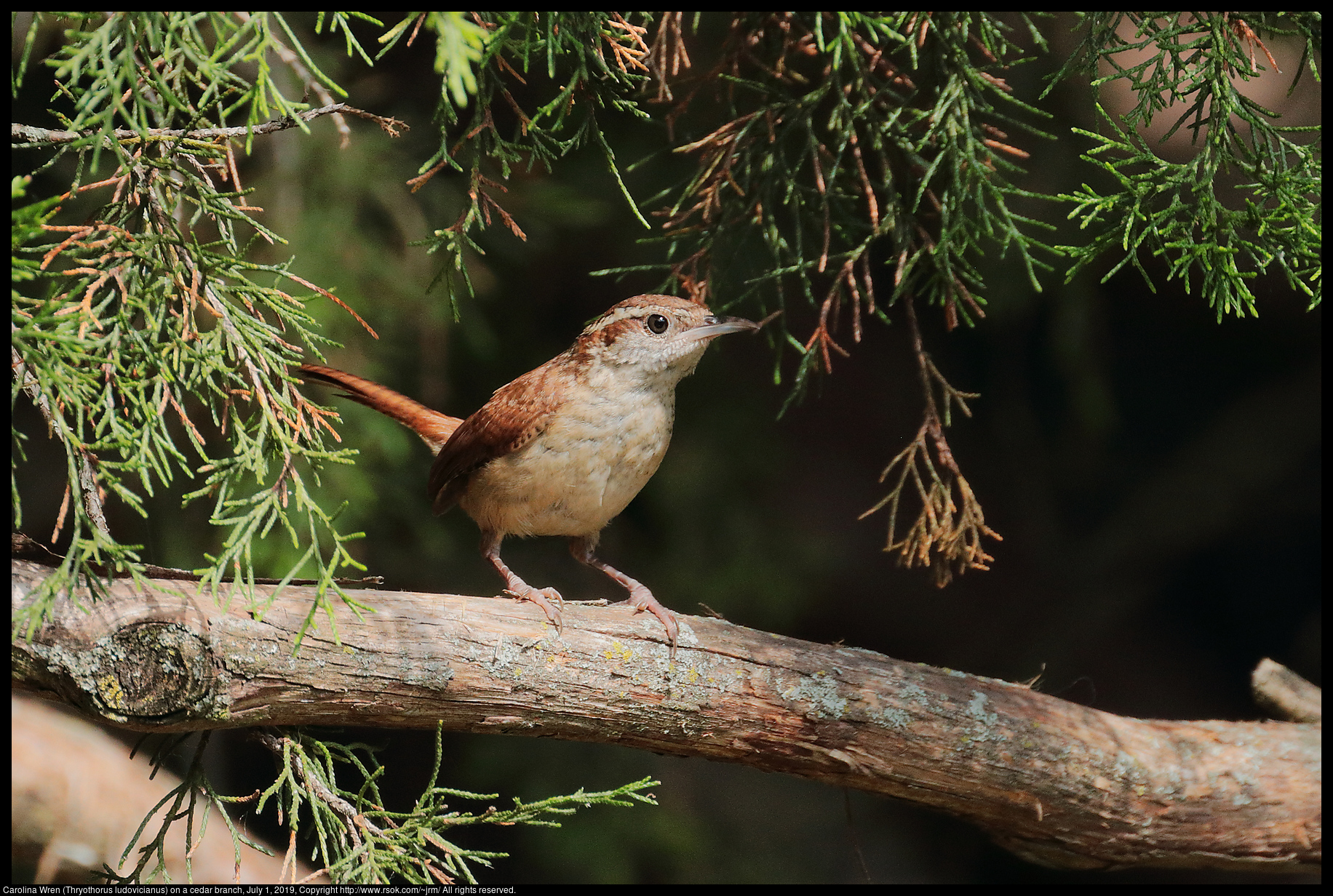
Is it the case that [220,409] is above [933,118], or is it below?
below

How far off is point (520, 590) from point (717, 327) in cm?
96

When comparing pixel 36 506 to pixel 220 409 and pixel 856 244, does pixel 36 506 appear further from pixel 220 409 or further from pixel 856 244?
pixel 856 244

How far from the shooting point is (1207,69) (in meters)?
2.39

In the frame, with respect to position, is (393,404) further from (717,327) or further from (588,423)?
(717,327)

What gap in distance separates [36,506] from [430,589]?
5.77 ft

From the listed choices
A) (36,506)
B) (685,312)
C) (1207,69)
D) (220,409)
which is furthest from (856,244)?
(36,506)

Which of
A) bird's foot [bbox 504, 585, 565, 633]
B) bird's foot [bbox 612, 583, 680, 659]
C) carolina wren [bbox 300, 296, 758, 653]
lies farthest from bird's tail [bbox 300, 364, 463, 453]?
bird's foot [bbox 612, 583, 680, 659]

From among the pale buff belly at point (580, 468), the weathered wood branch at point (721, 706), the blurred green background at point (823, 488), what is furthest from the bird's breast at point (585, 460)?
the blurred green background at point (823, 488)

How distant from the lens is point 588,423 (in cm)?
288

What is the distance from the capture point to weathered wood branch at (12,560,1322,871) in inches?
80.5

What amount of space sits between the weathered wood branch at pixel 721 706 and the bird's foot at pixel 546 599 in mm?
28

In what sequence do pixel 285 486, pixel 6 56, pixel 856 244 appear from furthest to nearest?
pixel 856 244
pixel 285 486
pixel 6 56

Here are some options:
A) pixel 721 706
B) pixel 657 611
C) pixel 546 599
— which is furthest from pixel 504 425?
pixel 721 706

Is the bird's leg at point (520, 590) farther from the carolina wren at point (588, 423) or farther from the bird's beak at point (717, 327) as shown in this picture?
the bird's beak at point (717, 327)
